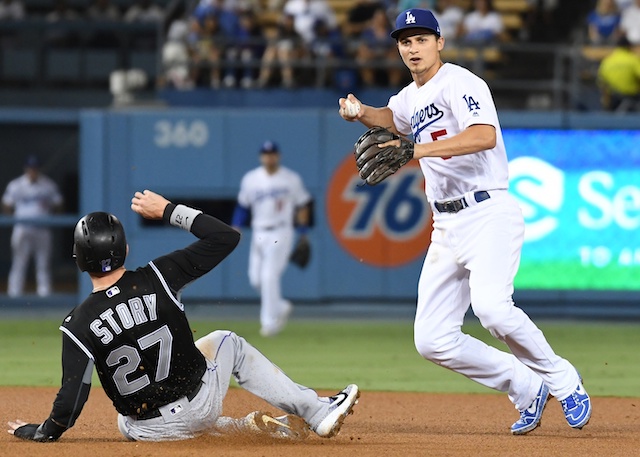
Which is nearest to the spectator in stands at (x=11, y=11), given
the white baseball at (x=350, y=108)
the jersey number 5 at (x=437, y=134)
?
the white baseball at (x=350, y=108)

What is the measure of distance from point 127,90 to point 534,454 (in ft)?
37.3

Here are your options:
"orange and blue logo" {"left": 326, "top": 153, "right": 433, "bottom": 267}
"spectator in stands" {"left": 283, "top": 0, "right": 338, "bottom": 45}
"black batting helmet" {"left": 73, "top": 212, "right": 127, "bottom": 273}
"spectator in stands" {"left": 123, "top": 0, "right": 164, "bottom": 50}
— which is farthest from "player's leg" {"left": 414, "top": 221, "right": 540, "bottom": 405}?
"spectator in stands" {"left": 123, "top": 0, "right": 164, "bottom": 50}

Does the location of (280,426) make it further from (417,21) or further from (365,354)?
(365,354)

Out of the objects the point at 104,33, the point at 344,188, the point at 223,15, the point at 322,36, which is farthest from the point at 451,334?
the point at 104,33

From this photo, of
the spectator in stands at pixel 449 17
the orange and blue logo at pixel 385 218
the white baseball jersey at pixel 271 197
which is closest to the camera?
the white baseball jersey at pixel 271 197

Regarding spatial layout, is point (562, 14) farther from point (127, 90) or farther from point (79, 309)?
point (79, 309)

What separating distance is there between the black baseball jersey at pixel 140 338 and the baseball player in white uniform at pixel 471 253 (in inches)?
49.9

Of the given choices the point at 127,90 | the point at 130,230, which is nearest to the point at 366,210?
the point at 130,230

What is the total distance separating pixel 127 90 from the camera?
1568 centimetres

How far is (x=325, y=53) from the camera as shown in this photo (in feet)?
49.7

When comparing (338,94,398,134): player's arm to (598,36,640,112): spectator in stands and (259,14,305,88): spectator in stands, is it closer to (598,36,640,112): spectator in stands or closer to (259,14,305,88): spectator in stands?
(598,36,640,112): spectator in stands

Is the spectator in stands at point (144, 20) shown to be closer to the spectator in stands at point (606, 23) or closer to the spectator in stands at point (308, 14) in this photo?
the spectator in stands at point (308, 14)

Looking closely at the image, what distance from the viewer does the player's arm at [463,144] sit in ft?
18.1

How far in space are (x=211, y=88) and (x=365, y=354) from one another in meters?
5.92
